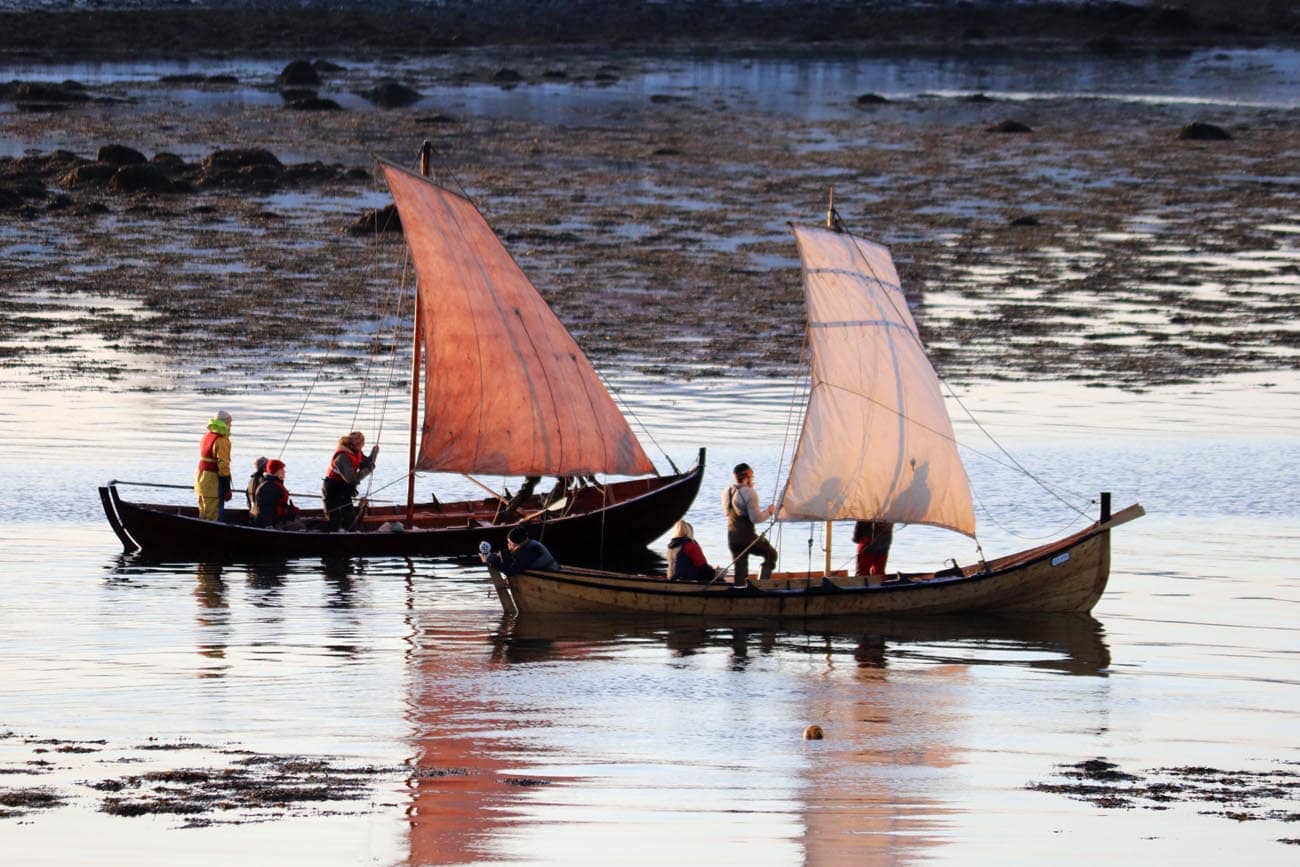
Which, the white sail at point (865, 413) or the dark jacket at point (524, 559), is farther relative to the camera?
the white sail at point (865, 413)

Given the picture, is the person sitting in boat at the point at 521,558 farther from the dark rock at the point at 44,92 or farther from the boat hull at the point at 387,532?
the dark rock at the point at 44,92

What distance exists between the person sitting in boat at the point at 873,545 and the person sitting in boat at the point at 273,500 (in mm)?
7699

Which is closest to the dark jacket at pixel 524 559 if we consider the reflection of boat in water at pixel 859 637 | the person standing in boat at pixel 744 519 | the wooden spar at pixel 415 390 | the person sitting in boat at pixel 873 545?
the reflection of boat in water at pixel 859 637

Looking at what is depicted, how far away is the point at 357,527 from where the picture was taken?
30.9 metres

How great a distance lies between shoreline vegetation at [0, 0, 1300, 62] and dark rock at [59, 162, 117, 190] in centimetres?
5415

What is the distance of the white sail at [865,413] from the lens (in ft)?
87.5

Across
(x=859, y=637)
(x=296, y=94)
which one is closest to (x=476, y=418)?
(x=859, y=637)

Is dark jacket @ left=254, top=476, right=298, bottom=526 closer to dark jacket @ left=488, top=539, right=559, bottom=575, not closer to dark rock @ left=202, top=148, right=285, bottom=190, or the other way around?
dark jacket @ left=488, top=539, right=559, bottom=575

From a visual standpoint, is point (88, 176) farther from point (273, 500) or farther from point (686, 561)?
point (686, 561)

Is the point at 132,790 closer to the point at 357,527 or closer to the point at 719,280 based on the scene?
the point at 357,527

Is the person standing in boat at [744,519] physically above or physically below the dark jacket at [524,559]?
above

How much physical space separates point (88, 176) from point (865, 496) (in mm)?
44388

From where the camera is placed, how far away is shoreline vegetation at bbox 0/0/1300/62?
12375 centimetres

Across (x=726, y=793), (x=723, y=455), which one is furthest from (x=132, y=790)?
(x=723, y=455)
